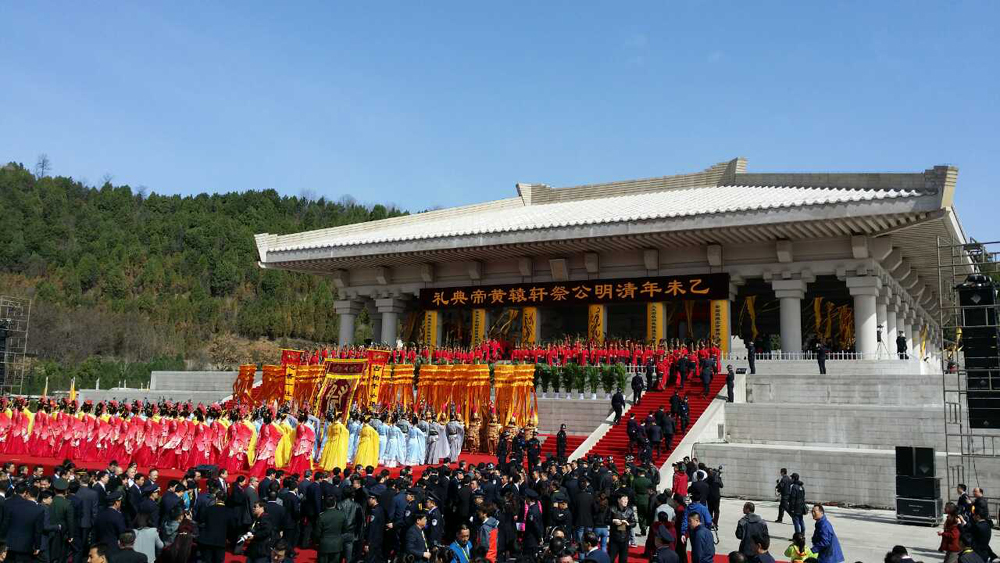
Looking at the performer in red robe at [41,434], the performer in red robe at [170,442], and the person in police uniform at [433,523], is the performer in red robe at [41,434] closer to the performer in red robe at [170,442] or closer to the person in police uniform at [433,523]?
the performer in red robe at [170,442]

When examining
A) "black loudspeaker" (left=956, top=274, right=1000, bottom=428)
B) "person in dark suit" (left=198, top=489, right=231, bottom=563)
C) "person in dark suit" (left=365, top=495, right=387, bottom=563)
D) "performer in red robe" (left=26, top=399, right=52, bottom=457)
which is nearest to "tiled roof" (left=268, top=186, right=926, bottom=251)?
"black loudspeaker" (left=956, top=274, right=1000, bottom=428)

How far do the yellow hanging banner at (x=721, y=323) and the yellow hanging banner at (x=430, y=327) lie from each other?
9.81 meters

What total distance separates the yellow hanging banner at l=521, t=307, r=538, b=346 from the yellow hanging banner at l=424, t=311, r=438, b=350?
3.45m

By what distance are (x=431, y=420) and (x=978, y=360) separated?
33.1 feet

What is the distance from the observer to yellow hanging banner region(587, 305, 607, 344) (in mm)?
24938

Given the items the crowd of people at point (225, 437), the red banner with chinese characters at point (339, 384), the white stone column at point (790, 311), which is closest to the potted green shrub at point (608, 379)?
the crowd of people at point (225, 437)

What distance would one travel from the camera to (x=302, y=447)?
46.7 ft

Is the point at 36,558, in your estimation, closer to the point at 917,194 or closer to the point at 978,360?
the point at 978,360

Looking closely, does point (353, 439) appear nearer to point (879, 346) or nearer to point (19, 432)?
point (19, 432)

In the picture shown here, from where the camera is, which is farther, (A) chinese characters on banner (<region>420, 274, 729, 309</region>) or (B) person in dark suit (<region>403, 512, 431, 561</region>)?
(A) chinese characters on banner (<region>420, 274, 729, 309</region>)

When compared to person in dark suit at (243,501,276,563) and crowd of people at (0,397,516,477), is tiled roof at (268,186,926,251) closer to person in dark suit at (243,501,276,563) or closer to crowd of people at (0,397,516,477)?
crowd of people at (0,397,516,477)

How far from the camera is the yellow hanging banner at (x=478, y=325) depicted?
27.3m

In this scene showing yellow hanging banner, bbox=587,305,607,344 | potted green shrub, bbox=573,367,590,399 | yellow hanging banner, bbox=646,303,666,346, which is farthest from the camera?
yellow hanging banner, bbox=587,305,607,344

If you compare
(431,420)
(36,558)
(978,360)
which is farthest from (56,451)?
(978,360)
